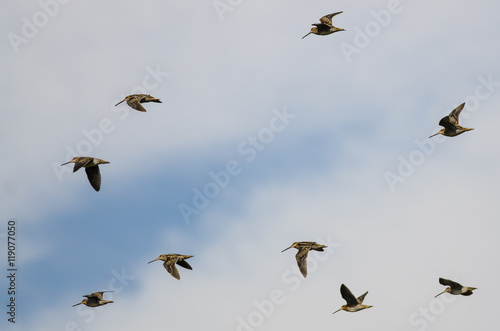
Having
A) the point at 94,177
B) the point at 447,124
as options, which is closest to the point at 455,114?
the point at 447,124

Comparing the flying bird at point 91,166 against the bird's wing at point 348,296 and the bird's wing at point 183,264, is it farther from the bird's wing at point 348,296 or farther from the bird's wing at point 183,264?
the bird's wing at point 348,296

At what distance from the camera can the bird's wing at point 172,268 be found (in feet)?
143

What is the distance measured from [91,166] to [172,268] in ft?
20.0

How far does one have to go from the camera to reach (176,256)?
1770 inches

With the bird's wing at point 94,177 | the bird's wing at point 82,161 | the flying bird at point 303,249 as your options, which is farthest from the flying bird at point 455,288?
the bird's wing at point 82,161

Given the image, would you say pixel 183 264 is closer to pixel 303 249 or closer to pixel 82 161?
pixel 303 249

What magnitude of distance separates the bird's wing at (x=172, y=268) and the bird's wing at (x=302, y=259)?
571 cm

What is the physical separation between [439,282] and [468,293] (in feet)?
5.01

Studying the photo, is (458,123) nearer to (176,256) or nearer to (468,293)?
(468,293)

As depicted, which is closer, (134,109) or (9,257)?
(134,109)

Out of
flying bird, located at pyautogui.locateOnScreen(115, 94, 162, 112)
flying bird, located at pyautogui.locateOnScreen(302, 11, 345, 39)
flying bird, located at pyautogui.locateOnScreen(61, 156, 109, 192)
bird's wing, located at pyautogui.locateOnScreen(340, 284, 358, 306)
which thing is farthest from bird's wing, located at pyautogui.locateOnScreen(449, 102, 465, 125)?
flying bird, located at pyautogui.locateOnScreen(61, 156, 109, 192)

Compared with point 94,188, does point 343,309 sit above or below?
below

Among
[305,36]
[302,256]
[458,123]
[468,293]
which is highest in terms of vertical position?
[305,36]

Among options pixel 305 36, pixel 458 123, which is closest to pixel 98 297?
pixel 305 36
